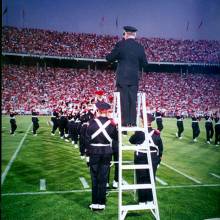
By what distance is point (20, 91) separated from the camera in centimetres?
3603

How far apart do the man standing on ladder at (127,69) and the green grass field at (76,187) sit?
1969 mm

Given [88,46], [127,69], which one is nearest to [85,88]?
[88,46]

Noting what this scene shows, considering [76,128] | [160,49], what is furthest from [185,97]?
[76,128]

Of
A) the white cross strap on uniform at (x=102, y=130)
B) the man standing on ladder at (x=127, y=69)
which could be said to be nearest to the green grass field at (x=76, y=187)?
the white cross strap on uniform at (x=102, y=130)

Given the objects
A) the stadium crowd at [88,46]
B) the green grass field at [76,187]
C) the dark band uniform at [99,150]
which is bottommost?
the green grass field at [76,187]

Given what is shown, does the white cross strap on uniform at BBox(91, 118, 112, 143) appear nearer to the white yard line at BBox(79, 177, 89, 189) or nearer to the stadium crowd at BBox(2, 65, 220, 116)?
the white yard line at BBox(79, 177, 89, 189)

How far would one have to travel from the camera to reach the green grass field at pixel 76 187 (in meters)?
6.05

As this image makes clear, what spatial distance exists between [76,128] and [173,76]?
3096 cm

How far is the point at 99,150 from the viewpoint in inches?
248

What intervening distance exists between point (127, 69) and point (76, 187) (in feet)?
11.7

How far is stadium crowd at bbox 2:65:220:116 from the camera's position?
35.4 metres

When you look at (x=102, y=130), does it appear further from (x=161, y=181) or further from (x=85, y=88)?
(x=85, y=88)

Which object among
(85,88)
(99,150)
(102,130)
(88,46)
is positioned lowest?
(99,150)

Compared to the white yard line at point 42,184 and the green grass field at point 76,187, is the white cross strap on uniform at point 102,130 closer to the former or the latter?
the green grass field at point 76,187
